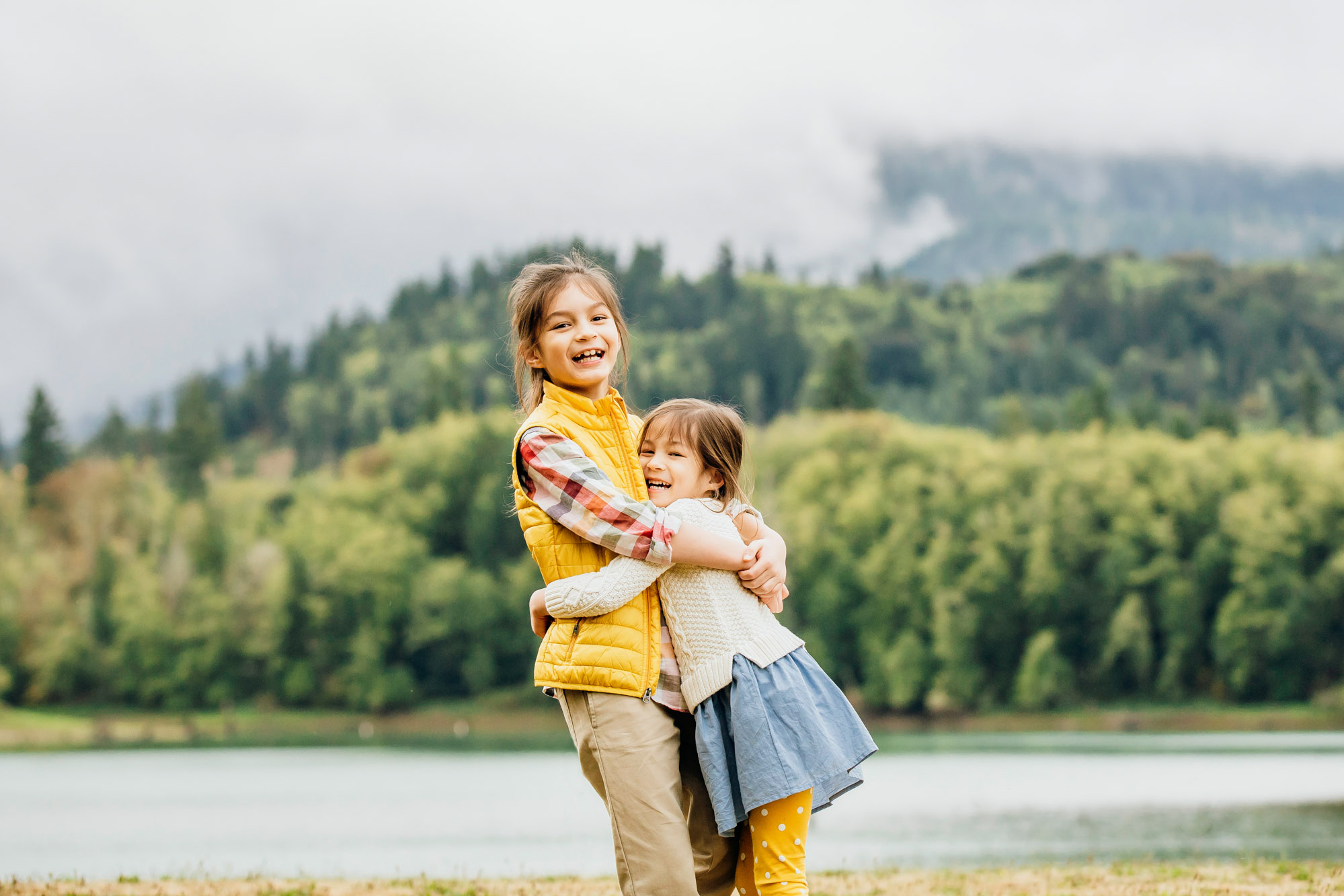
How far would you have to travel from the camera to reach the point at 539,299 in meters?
5.38

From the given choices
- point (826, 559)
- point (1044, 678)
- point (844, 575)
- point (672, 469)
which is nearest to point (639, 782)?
point (672, 469)

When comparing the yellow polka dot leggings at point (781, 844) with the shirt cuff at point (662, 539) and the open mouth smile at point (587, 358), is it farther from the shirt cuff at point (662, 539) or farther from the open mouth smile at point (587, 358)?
the open mouth smile at point (587, 358)

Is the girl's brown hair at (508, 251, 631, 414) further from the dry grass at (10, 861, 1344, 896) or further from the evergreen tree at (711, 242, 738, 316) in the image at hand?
the evergreen tree at (711, 242, 738, 316)

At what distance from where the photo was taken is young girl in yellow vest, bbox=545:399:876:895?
16.3ft

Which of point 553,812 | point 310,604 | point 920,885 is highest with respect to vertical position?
point 920,885

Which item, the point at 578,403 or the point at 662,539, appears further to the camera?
the point at 578,403

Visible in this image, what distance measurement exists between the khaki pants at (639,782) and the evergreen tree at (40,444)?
10395 centimetres

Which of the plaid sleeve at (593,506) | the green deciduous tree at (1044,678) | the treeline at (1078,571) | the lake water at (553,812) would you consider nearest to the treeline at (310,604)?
the treeline at (1078,571)

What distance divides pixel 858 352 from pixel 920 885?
10224cm

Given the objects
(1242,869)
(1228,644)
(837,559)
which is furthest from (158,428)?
(1242,869)

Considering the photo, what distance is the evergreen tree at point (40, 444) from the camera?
100625 millimetres

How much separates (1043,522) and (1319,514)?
11.5m

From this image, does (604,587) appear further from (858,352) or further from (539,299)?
(858,352)

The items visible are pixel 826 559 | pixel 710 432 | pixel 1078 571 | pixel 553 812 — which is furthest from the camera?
pixel 826 559
